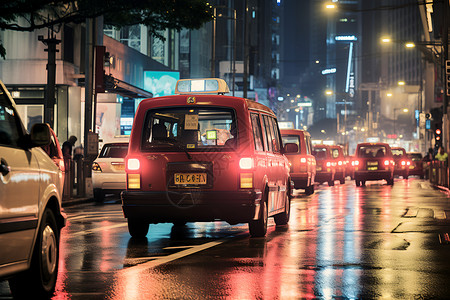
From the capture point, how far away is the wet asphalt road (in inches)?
298

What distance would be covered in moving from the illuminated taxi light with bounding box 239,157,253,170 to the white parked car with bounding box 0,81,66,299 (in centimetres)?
448

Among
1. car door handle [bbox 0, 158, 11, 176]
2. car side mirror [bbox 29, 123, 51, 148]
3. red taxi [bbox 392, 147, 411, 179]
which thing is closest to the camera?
car door handle [bbox 0, 158, 11, 176]

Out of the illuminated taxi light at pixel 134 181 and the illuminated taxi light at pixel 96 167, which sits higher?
the illuminated taxi light at pixel 96 167

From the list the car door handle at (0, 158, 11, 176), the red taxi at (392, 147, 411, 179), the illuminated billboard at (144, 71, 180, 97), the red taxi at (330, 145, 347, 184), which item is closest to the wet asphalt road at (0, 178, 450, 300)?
the car door handle at (0, 158, 11, 176)

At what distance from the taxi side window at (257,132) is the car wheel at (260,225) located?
0.82m

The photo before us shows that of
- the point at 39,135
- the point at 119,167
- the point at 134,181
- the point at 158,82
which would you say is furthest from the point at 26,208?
the point at 158,82

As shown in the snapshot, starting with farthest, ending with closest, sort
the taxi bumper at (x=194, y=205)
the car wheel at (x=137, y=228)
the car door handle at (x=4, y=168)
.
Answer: the car wheel at (x=137, y=228)
the taxi bumper at (x=194, y=205)
the car door handle at (x=4, y=168)

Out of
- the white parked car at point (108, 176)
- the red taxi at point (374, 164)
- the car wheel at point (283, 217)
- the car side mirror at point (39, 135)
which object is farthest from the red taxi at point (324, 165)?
the car side mirror at point (39, 135)

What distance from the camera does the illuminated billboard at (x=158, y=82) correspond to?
4603 centimetres

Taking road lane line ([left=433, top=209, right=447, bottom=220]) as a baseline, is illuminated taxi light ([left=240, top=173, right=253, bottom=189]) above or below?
above

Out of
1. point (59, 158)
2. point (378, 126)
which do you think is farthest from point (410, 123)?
point (59, 158)

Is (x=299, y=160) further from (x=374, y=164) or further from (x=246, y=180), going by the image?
(x=246, y=180)

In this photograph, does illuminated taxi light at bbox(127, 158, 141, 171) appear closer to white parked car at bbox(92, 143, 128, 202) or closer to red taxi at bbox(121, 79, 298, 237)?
red taxi at bbox(121, 79, 298, 237)

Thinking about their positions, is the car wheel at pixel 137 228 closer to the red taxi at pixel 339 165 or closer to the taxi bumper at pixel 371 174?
the taxi bumper at pixel 371 174
